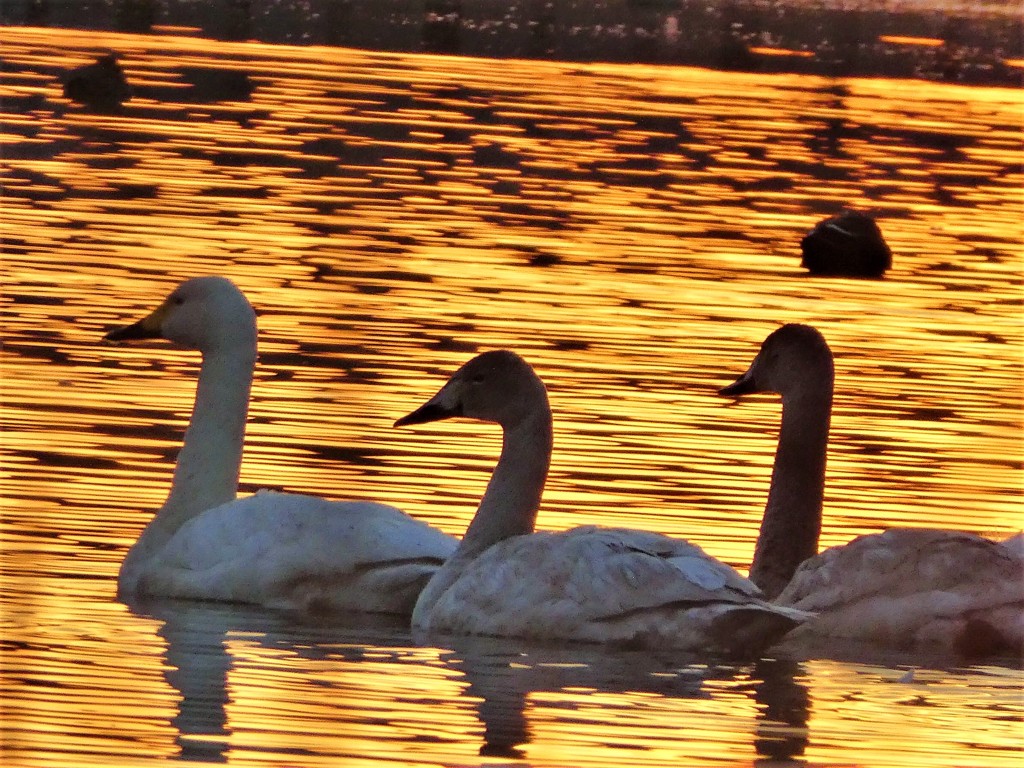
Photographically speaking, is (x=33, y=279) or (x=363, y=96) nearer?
(x=33, y=279)

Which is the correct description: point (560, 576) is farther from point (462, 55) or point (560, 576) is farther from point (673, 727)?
point (462, 55)

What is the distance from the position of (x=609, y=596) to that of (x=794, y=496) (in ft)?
5.75

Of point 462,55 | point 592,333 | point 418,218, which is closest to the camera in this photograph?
point 592,333

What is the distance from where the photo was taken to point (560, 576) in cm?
921

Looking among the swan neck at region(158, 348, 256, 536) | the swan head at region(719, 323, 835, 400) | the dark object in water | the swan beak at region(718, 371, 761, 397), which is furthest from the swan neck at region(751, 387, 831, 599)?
the dark object in water

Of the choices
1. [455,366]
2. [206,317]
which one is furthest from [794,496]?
[455,366]

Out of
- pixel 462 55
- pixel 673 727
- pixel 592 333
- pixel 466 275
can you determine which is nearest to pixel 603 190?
pixel 466 275

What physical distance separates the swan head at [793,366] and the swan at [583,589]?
5.22ft

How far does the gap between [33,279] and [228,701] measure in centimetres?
950

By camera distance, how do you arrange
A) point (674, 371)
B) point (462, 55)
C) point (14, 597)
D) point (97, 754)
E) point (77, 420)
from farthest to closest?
point (462, 55), point (674, 371), point (77, 420), point (14, 597), point (97, 754)

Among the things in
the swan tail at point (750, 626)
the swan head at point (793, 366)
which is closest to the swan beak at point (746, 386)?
the swan head at point (793, 366)

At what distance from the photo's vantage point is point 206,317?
10805mm

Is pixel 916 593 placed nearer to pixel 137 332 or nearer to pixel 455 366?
pixel 137 332

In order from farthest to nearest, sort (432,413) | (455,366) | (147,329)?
1. (455,366)
2. (147,329)
3. (432,413)
